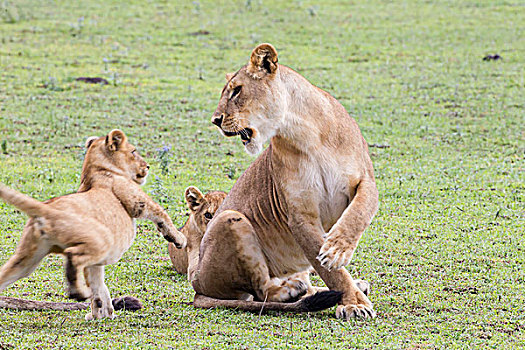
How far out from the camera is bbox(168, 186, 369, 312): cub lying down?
540 centimetres

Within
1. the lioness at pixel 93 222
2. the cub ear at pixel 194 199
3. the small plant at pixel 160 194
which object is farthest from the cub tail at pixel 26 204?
the small plant at pixel 160 194

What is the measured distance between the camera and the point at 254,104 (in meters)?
5.54

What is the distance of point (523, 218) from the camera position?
858 cm

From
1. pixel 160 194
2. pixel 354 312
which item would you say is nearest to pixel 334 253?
pixel 354 312

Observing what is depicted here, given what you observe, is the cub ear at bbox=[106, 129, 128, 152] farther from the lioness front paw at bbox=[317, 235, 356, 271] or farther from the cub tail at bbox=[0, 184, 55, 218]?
the lioness front paw at bbox=[317, 235, 356, 271]

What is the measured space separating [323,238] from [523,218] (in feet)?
12.9

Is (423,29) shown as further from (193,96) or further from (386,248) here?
(386,248)

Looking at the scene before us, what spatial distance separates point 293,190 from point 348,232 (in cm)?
51

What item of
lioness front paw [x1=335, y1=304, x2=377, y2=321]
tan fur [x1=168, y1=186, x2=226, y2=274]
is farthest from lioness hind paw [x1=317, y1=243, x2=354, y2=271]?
tan fur [x1=168, y1=186, x2=226, y2=274]

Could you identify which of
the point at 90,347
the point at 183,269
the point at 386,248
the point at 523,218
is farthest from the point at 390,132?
the point at 90,347

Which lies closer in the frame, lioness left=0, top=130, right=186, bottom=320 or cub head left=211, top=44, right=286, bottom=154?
lioness left=0, top=130, right=186, bottom=320

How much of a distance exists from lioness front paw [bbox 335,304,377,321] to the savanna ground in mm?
94

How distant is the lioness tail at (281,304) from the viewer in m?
5.27

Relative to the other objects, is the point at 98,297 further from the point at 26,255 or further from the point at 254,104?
the point at 254,104
